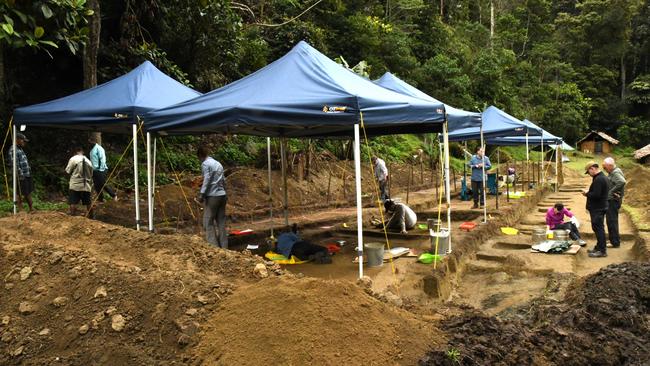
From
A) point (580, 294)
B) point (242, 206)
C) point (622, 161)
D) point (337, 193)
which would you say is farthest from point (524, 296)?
point (622, 161)

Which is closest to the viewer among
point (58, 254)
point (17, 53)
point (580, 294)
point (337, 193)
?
point (58, 254)

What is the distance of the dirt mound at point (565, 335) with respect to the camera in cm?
352

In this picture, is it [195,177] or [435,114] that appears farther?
[195,177]

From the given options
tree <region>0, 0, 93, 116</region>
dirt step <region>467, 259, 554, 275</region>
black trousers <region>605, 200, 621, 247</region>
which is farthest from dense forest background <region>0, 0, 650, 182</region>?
black trousers <region>605, 200, 621, 247</region>

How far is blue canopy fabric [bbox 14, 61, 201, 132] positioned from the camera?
8156mm

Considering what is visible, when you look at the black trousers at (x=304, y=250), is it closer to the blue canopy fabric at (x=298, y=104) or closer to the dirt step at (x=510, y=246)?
the blue canopy fabric at (x=298, y=104)

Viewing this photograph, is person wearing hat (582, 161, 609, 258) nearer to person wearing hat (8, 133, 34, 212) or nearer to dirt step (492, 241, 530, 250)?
dirt step (492, 241, 530, 250)

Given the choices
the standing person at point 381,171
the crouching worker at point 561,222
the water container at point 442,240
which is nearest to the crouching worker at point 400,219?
the water container at point 442,240

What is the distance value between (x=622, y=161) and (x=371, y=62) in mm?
27433

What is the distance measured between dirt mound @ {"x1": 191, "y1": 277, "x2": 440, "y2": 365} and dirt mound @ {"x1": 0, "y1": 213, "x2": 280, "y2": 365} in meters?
0.28

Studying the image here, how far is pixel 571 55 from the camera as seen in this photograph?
1903 inches

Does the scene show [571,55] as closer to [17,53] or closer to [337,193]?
[337,193]

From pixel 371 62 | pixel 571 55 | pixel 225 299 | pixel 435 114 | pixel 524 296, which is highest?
A: pixel 571 55

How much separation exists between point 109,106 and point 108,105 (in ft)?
0.22
